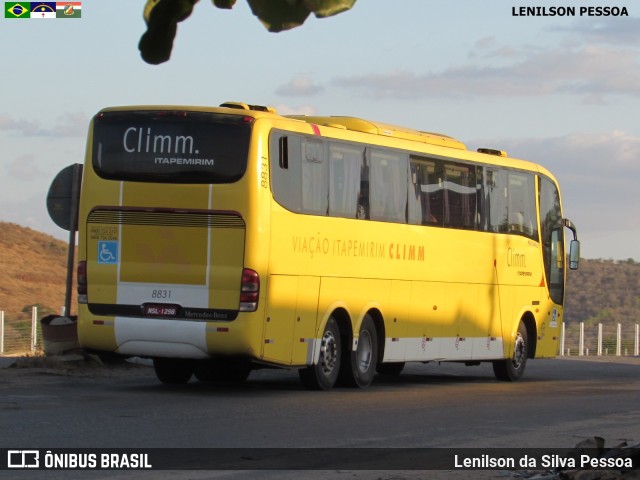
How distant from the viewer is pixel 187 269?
1827 centimetres

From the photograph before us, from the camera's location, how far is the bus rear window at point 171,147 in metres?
18.4

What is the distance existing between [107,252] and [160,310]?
1067 mm

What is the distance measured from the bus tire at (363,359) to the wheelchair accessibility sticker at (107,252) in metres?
3.70

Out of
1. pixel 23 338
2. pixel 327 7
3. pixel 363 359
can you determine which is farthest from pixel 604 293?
pixel 327 7

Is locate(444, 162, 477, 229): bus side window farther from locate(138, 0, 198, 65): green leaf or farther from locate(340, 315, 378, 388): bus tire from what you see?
locate(138, 0, 198, 65): green leaf

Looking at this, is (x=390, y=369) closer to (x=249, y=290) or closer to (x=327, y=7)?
(x=249, y=290)

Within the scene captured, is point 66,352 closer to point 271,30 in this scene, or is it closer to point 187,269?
point 187,269

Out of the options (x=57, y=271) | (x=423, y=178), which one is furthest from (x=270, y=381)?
(x=57, y=271)

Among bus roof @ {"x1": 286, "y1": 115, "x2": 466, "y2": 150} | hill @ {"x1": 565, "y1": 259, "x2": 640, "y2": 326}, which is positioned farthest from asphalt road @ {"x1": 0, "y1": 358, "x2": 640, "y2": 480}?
hill @ {"x1": 565, "y1": 259, "x2": 640, "y2": 326}

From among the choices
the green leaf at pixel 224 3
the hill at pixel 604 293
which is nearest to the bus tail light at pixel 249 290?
the green leaf at pixel 224 3

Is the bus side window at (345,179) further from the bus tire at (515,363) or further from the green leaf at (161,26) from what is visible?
the green leaf at (161,26)

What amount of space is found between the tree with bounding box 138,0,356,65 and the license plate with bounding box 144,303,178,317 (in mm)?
11991

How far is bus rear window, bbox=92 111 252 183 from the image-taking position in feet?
60.2

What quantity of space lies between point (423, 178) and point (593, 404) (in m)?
5.25
